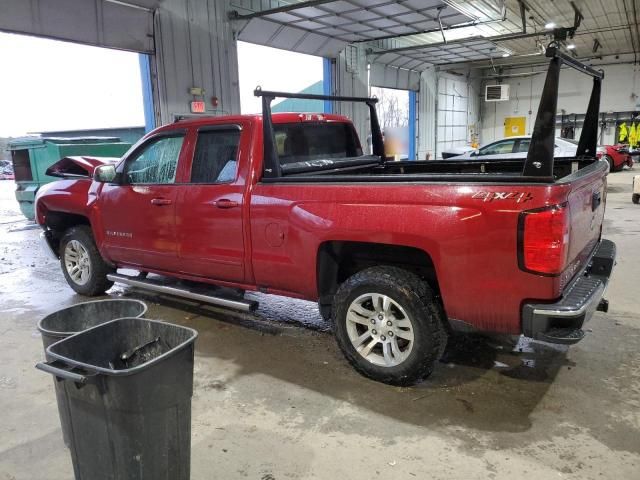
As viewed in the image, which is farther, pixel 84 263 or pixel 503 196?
pixel 84 263

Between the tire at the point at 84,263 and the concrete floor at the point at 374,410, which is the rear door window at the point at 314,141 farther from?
the tire at the point at 84,263

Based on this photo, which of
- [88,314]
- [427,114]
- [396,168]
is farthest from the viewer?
[427,114]

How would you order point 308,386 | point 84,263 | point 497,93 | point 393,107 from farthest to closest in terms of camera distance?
point 497,93 → point 393,107 → point 84,263 → point 308,386

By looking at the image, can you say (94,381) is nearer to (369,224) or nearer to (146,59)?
(369,224)

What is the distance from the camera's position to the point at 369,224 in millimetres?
3104

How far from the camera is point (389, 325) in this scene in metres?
3.24

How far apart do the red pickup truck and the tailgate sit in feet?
0.06

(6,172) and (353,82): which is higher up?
(353,82)

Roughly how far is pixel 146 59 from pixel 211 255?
6.93 meters

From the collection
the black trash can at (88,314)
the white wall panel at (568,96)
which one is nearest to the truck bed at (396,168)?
the black trash can at (88,314)

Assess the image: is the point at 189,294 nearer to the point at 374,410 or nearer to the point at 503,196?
the point at 374,410

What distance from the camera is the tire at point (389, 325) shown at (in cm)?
308

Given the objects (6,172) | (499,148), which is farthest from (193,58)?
(6,172)

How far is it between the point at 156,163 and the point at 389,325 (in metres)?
2.67
